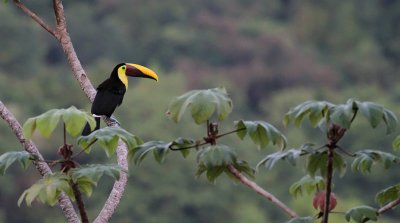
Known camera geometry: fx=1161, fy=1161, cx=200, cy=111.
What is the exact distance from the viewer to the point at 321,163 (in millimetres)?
2139

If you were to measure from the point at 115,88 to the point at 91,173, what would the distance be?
3182 mm

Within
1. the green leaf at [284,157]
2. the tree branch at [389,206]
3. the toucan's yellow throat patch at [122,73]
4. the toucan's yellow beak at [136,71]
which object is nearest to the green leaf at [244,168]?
the green leaf at [284,157]

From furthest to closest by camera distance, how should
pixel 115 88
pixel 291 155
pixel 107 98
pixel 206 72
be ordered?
1. pixel 206 72
2. pixel 115 88
3. pixel 107 98
4. pixel 291 155

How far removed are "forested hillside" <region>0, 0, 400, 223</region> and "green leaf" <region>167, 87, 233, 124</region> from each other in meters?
23.4

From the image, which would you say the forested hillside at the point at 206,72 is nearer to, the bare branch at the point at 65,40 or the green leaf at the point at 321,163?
the bare branch at the point at 65,40

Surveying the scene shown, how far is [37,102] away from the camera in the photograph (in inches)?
1321

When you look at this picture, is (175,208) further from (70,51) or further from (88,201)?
(70,51)

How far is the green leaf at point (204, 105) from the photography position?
2014 mm

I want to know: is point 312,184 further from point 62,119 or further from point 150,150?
point 62,119

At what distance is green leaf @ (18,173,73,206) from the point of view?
6.55 feet

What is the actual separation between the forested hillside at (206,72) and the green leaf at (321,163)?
76.3 ft

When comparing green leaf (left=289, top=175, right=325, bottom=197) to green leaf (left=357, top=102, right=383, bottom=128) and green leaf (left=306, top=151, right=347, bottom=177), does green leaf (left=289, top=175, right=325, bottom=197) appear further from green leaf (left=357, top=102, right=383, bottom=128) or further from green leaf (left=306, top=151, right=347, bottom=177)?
green leaf (left=357, top=102, right=383, bottom=128)

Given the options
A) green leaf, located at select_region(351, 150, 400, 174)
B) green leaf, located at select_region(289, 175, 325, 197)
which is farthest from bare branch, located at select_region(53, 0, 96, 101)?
green leaf, located at select_region(351, 150, 400, 174)

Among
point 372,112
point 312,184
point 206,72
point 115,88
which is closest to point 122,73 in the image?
point 115,88
